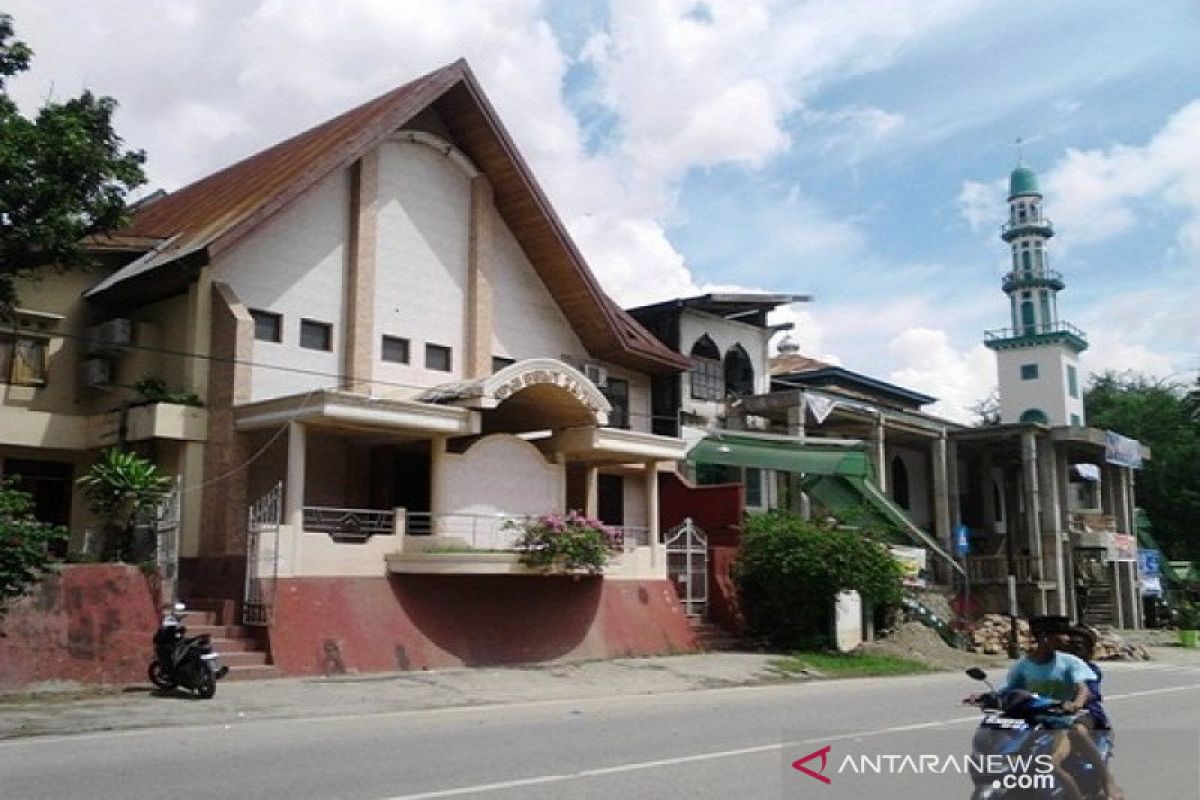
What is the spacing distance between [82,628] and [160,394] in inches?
210

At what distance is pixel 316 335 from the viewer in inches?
849

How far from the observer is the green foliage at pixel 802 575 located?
23.2 meters

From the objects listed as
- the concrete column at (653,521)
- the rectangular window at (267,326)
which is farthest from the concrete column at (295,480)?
the concrete column at (653,521)

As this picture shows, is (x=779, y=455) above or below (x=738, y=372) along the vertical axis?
below

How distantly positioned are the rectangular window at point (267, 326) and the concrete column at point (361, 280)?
1347mm

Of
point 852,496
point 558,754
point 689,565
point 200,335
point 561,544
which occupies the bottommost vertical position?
point 558,754

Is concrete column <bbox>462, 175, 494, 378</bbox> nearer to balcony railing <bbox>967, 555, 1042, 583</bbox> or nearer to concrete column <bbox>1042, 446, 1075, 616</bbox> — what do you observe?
A: balcony railing <bbox>967, 555, 1042, 583</bbox>

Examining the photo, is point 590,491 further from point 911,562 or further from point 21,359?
point 21,359

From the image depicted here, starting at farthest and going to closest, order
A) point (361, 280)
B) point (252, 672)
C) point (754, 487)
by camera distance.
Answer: point (754, 487)
point (361, 280)
point (252, 672)

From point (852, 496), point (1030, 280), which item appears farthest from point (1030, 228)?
point (852, 496)

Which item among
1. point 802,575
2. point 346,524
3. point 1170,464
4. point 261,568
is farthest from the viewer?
point 1170,464

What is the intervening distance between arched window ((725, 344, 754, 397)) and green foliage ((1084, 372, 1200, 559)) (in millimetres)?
24071

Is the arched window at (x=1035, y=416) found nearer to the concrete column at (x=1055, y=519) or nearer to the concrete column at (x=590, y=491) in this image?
the concrete column at (x=1055, y=519)

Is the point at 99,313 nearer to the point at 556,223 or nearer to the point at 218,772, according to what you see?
the point at 556,223
